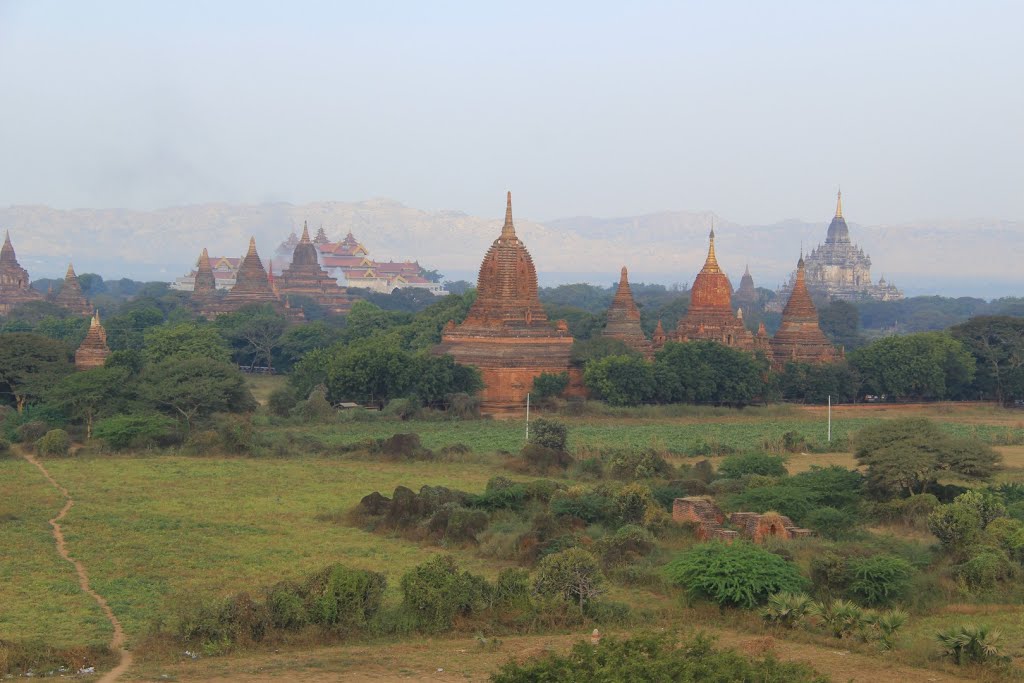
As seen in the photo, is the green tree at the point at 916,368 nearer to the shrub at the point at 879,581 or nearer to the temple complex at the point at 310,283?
the shrub at the point at 879,581

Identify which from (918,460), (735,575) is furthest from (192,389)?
(735,575)

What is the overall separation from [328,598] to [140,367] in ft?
114

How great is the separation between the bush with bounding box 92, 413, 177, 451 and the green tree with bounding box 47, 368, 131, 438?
2.69 metres

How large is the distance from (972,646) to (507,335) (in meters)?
41.3

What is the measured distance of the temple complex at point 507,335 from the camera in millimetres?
58656

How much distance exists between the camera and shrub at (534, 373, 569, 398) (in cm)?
5807

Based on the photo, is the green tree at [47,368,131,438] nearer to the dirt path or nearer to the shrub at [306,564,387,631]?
the dirt path

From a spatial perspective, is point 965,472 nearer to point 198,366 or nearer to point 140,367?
point 198,366

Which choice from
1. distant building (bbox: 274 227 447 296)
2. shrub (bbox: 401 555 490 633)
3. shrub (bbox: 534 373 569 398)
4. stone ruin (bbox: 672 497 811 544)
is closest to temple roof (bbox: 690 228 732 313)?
shrub (bbox: 534 373 569 398)

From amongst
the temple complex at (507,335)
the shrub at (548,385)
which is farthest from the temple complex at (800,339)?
the shrub at (548,385)

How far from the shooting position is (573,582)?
73.4 ft

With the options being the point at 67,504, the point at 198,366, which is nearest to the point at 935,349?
the point at 198,366

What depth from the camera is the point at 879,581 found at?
23.5 m

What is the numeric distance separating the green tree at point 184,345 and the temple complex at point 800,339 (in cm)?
2517
